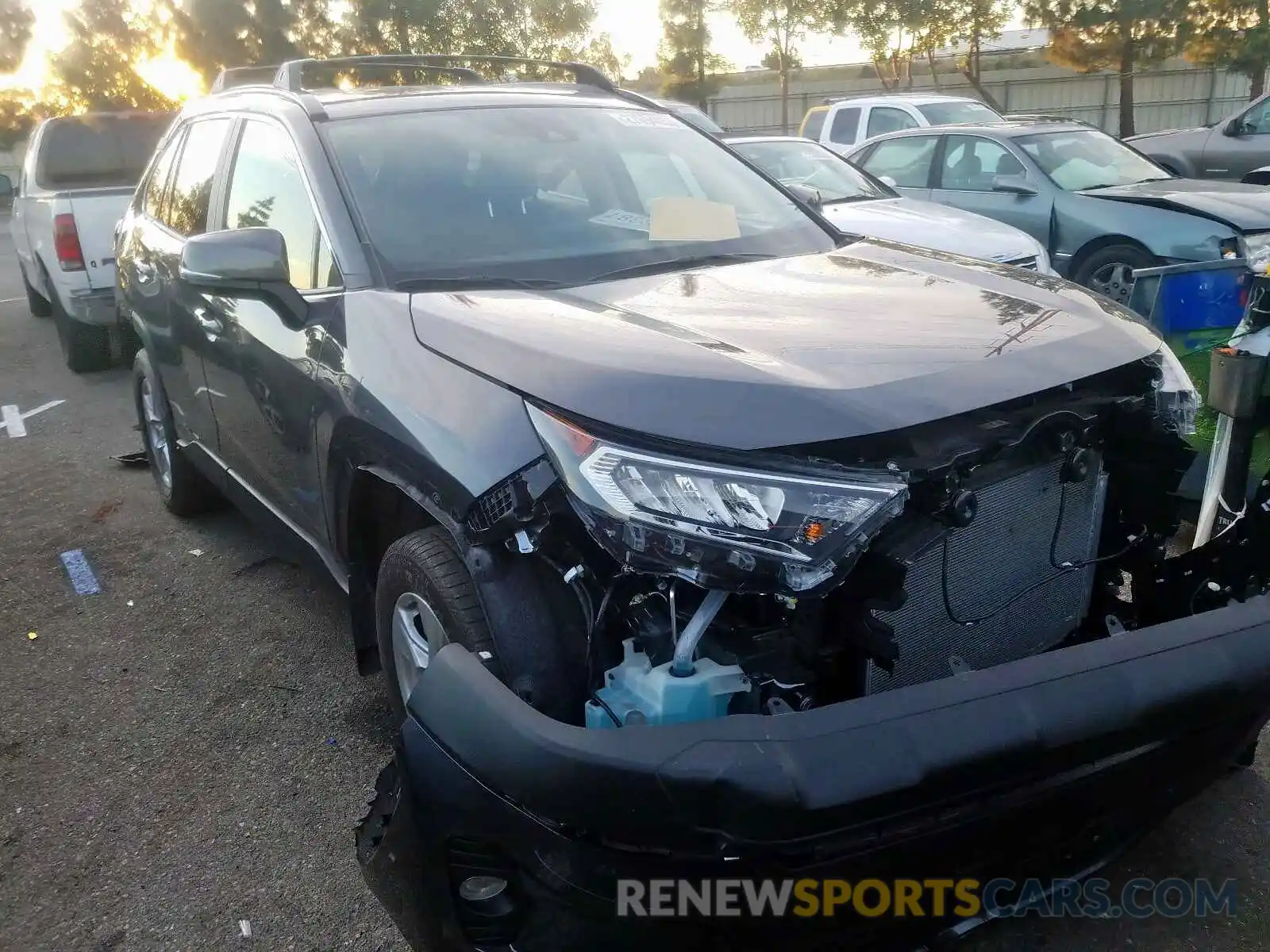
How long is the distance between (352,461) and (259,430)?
0.82 m

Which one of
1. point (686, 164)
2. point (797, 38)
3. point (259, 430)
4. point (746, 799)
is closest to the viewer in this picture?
point (746, 799)

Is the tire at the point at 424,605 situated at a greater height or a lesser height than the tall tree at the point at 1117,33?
lesser

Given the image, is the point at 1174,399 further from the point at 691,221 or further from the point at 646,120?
the point at 646,120

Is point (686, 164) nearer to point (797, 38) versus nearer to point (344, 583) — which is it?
point (344, 583)

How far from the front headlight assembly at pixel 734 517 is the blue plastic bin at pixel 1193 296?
315 cm

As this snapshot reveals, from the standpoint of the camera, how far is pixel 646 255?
2.97 metres

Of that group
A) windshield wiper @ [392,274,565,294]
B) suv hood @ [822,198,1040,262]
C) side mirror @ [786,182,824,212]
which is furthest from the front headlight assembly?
suv hood @ [822,198,1040,262]

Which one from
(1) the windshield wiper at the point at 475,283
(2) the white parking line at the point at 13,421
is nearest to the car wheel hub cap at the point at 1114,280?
(1) the windshield wiper at the point at 475,283

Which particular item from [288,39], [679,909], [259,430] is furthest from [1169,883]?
[288,39]

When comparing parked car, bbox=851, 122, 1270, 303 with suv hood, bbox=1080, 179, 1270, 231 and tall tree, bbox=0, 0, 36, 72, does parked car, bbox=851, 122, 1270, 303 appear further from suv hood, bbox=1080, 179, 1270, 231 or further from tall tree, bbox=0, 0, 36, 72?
tall tree, bbox=0, 0, 36, 72

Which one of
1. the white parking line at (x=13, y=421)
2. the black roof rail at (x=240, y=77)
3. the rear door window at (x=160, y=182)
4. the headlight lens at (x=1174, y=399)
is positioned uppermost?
the black roof rail at (x=240, y=77)

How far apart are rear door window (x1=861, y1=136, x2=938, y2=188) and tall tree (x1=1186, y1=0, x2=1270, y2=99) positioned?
16.5m

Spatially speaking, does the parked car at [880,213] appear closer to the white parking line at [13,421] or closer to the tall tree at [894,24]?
the white parking line at [13,421]

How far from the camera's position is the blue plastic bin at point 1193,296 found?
4391 millimetres
